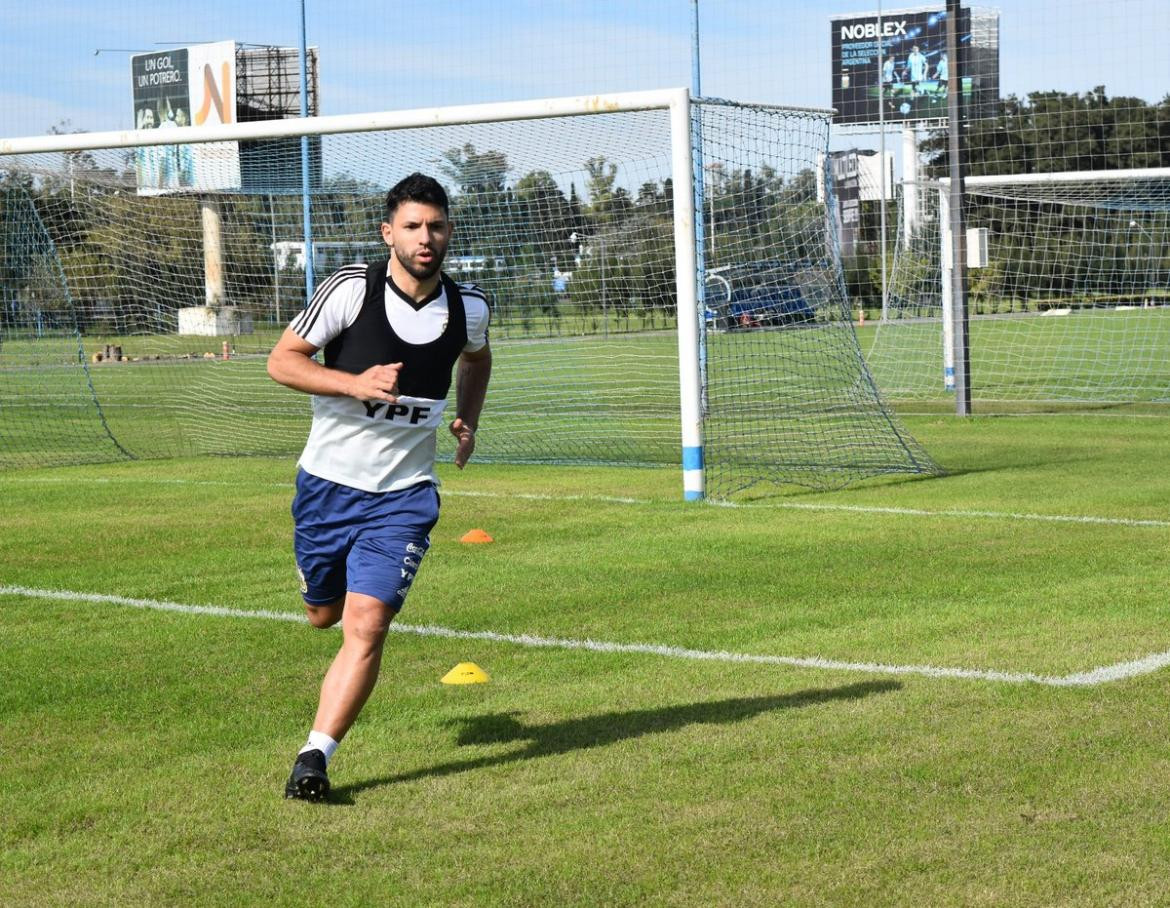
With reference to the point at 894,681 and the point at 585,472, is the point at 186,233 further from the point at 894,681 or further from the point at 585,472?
the point at 894,681

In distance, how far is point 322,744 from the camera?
17.0ft

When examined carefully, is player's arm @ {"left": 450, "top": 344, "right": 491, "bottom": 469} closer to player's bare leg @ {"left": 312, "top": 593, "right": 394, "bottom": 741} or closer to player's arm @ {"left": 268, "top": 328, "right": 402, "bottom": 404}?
player's arm @ {"left": 268, "top": 328, "right": 402, "bottom": 404}

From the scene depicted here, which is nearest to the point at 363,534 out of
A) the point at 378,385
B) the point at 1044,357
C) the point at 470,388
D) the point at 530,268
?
the point at 378,385

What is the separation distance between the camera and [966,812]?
15.9 feet

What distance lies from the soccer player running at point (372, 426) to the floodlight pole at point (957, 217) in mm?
14751

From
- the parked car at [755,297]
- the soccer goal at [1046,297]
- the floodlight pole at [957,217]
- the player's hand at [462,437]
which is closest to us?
the player's hand at [462,437]

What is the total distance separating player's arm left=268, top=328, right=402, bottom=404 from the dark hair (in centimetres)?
51

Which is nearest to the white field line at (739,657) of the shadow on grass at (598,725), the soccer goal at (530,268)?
the shadow on grass at (598,725)

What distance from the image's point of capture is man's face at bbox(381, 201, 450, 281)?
530 centimetres

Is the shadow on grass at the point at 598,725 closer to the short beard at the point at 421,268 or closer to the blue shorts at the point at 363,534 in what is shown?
the blue shorts at the point at 363,534

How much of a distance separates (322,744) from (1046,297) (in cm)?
2660

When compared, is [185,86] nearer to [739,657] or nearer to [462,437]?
[739,657]

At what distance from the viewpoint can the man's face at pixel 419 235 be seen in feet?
17.4

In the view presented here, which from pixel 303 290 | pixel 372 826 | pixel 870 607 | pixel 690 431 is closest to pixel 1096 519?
pixel 690 431
